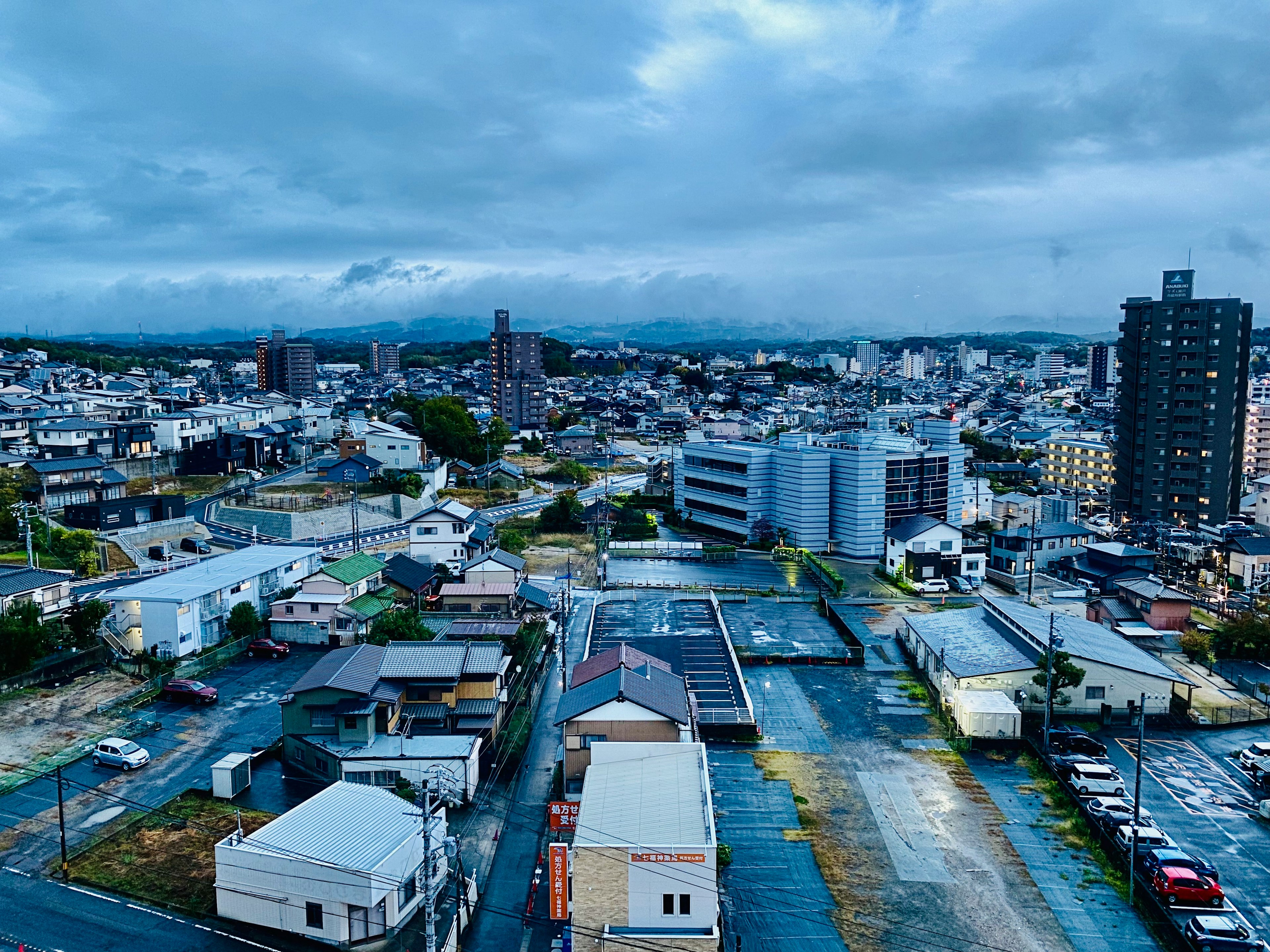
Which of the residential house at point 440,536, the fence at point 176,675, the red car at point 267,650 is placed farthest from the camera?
the residential house at point 440,536

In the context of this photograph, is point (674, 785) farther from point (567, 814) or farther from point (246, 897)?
point (246, 897)

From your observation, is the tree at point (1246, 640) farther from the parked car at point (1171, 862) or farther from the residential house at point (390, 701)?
the residential house at point (390, 701)

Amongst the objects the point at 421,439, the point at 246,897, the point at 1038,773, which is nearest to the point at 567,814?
the point at 246,897

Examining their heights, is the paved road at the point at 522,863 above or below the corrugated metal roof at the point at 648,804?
below

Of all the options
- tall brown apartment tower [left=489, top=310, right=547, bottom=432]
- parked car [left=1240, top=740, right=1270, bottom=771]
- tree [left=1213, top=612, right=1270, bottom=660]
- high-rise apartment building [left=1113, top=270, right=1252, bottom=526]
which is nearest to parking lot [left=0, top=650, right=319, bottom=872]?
parked car [left=1240, top=740, right=1270, bottom=771]

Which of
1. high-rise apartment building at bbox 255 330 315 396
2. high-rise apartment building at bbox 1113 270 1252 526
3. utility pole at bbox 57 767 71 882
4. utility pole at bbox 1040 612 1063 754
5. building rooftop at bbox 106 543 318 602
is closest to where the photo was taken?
utility pole at bbox 57 767 71 882

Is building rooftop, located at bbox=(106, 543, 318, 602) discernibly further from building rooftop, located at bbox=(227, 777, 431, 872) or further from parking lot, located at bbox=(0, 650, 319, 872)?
building rooftop, located at bbox=(227, 777, 431, 872)

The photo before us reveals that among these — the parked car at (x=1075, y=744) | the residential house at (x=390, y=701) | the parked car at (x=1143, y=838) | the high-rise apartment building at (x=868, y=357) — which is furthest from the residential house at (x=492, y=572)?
the high-rise apartment building at (x=868, y=357)

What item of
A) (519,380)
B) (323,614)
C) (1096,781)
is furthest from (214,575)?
(519,380)
